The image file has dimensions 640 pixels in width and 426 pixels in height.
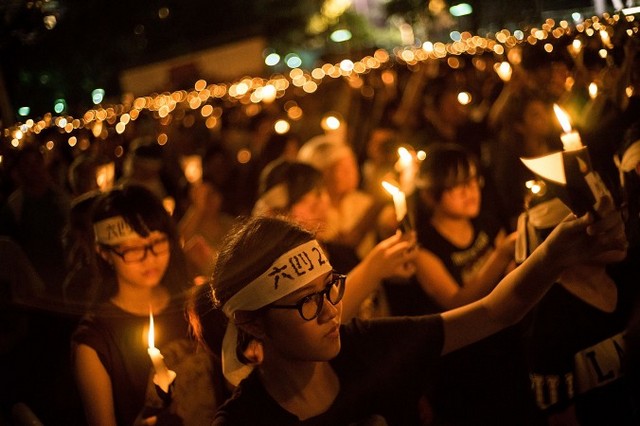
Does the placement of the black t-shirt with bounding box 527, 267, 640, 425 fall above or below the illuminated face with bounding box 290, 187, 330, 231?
below

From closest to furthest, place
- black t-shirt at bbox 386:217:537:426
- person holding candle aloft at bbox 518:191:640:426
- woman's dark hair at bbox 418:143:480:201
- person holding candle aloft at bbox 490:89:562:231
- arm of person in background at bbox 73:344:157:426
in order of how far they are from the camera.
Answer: arm of person in background at bbox 73:344:157:426 → person holding candle aloft at bbox 518:191:640:426 → black t-shirt at bbox 386:217:537:426 → woman's dark hair at bbox 418:143:480:201 → person holding candle aloft at bbox 490:89:562:231

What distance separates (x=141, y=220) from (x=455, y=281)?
67.3 inches

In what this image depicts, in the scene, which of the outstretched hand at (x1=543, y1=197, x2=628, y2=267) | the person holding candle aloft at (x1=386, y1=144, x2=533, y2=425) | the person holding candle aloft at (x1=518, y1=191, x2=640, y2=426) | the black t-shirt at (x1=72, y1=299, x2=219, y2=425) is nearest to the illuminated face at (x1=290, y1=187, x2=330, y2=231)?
the person holding candle aloft at (x1=386, y1=144, x2=533, y2=425)

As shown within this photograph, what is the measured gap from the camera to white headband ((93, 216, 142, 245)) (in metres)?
3.62

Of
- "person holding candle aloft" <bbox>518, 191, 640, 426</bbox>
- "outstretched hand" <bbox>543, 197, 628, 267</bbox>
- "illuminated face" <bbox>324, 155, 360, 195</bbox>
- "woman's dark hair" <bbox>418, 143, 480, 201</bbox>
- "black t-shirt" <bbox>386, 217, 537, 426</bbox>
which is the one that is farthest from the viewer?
"illuminated face" <bbox>324, 155, 360, 195</bbox>

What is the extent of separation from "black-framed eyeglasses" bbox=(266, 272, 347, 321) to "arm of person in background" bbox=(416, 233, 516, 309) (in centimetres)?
152

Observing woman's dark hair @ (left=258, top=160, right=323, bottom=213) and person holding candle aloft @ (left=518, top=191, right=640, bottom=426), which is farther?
woman's dark hair @ (left=258, top=160, right=323, bottom=213)

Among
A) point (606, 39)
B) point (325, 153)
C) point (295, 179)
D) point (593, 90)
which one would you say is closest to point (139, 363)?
point (295, 179)

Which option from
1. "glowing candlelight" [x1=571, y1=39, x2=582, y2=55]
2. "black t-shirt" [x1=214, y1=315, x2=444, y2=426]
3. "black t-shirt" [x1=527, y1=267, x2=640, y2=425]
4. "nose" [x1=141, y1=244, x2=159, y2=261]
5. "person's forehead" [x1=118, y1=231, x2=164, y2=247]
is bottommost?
"black t-shirt" [x1=527, y1=267, x2=640, y2=425]

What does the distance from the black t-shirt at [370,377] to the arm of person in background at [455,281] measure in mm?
1203

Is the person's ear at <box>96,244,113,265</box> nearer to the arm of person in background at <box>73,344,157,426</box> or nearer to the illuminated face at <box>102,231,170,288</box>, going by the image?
the illuminated face at <box>102,231,170,288</box>

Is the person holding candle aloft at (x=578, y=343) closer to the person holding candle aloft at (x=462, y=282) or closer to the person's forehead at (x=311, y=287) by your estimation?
the person holding candle aloft at (x=462, y=282)

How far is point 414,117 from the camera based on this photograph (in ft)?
32.9

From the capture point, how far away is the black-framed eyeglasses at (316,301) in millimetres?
2525
